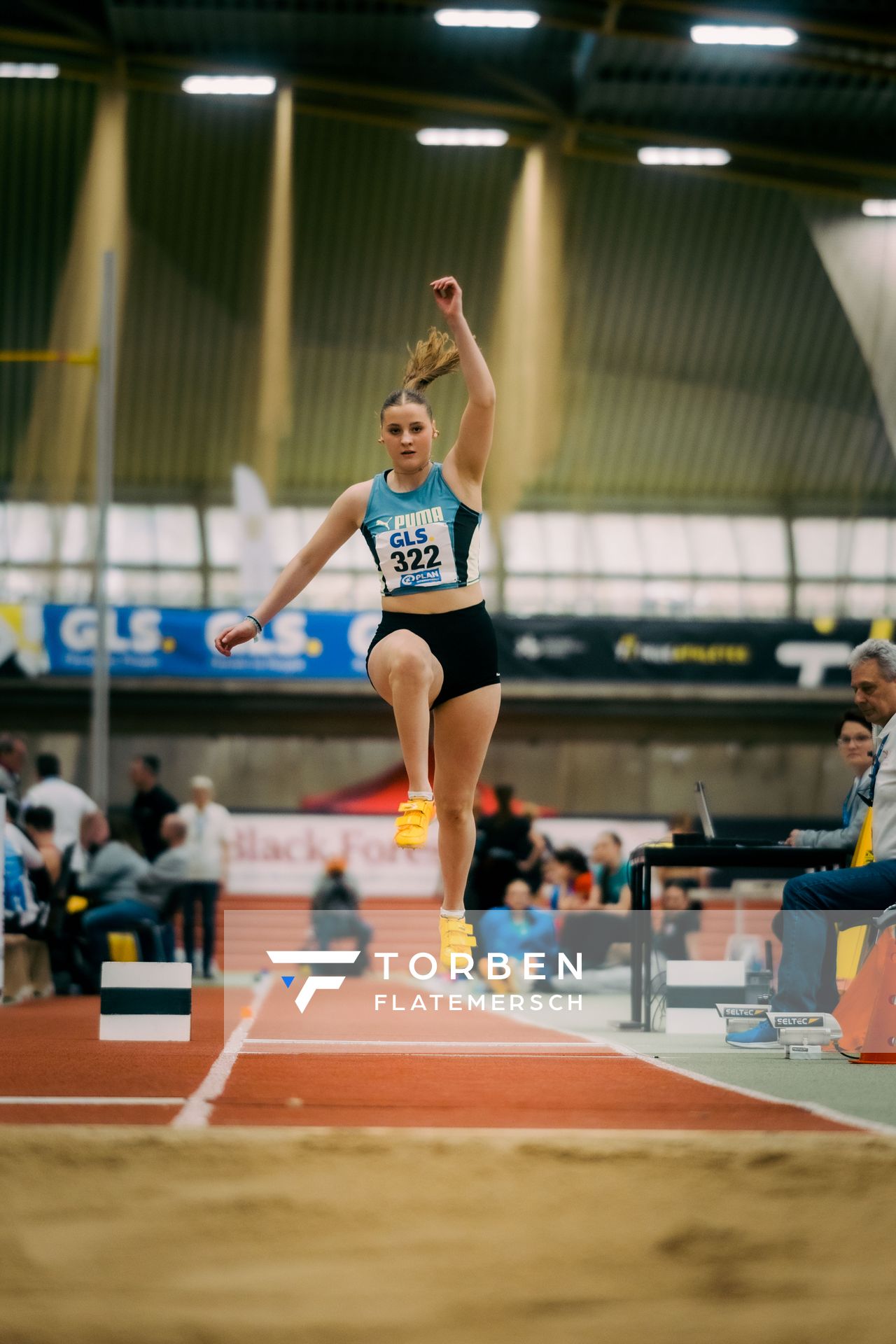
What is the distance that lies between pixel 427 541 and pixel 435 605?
0.22 meters

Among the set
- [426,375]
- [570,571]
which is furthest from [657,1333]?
[570,571]

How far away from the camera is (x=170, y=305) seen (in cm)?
2108

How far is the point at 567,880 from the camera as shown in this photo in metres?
11.5

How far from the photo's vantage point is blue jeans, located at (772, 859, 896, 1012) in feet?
17.1

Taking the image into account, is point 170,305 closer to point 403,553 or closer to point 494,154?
point 494,154

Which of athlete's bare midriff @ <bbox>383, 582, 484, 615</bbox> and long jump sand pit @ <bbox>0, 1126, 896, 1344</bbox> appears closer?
long jump sand pit @ <bbox>0, 1126, 896, 1344</bbox>

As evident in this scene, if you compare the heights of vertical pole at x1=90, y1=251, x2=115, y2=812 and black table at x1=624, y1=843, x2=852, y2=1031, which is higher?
vertical pole at x1=90, y1=251, x2=115, y2=812

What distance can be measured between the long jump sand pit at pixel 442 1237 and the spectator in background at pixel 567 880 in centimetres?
716

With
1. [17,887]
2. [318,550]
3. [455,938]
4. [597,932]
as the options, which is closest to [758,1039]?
[455,938]

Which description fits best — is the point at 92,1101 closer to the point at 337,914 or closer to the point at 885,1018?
the point at 885,1018

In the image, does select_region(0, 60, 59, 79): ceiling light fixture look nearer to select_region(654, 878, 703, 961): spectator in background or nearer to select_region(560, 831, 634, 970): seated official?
select_region(654, 878, 703, 961): spectator in background

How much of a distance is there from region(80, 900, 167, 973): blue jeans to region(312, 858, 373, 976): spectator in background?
76.3 inches

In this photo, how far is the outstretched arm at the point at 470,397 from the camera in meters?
4.39

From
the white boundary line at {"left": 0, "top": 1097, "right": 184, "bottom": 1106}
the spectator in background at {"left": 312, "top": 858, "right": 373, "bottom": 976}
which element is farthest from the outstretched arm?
the spectator in background at {"left": 312, "top": 858, "right": 373, "bottom": 976}
